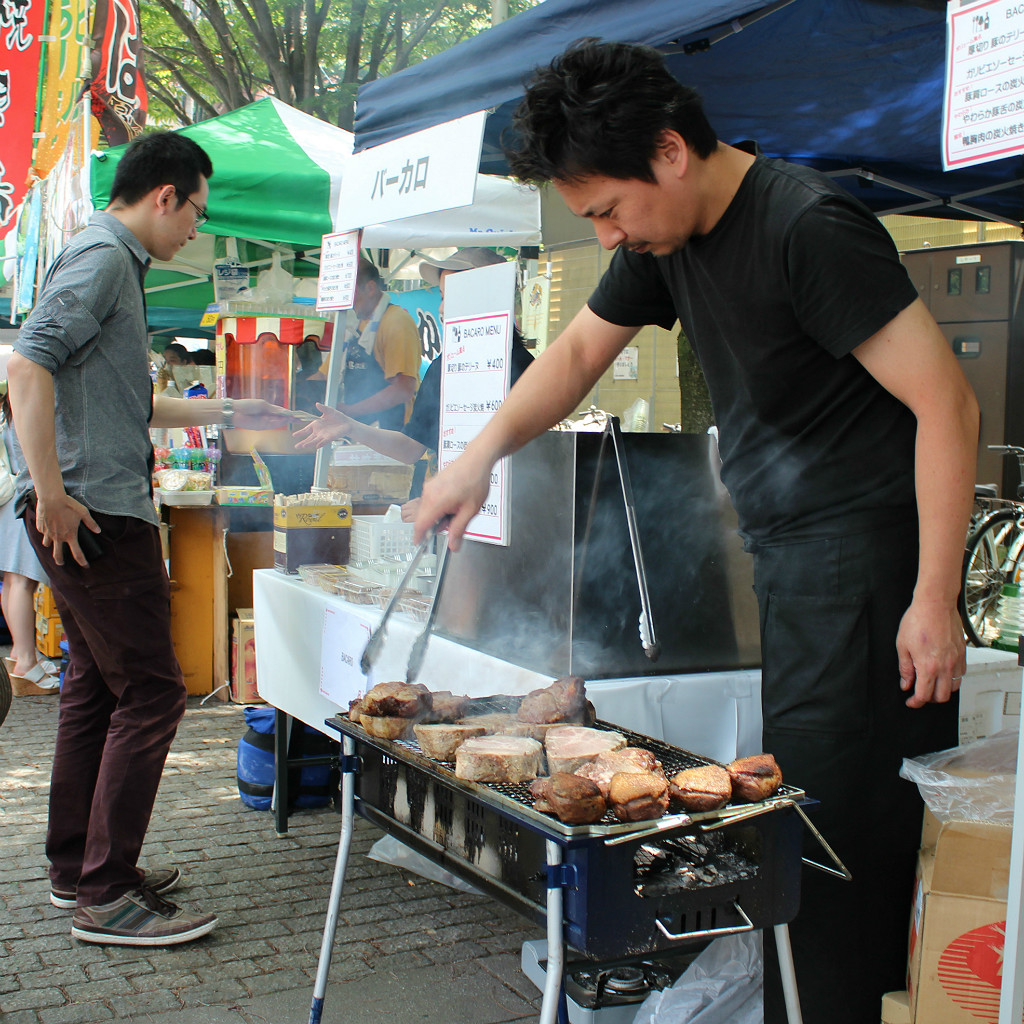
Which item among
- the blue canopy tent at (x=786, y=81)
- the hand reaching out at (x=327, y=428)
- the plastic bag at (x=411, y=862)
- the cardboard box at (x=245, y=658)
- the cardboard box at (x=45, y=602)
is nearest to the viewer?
the blue canopy tent at (x=786, y=81)

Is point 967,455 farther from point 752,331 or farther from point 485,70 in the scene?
point 485,70

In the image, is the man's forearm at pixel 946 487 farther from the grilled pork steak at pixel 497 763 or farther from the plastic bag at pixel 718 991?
the plastic bag at pixel 718 991

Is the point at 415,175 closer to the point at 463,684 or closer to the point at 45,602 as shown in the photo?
the point at 463,684

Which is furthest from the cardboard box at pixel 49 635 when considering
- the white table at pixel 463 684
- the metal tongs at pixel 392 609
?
the metal tongs at pixel 392 609

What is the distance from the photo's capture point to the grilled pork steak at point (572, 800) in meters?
1.56

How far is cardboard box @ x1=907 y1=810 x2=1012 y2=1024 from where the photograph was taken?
188cm

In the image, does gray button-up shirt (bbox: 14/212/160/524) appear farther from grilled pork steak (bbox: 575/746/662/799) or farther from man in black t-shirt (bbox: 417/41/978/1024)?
grilled pork steak (bbox: 575/746/662/799)

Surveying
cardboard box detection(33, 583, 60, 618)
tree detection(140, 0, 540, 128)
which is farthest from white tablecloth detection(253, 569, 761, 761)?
tree detection(140, 0, 540, 128)

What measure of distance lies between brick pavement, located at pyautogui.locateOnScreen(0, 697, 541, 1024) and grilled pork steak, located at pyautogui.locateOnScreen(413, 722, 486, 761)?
3.93 ft

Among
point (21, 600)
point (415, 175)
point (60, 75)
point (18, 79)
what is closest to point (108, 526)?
point (415, 175)

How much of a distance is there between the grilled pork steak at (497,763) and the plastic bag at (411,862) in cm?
192

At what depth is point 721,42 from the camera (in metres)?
3.31

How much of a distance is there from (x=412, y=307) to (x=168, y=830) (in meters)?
5.17

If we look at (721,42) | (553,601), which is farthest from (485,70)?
(553,601)
